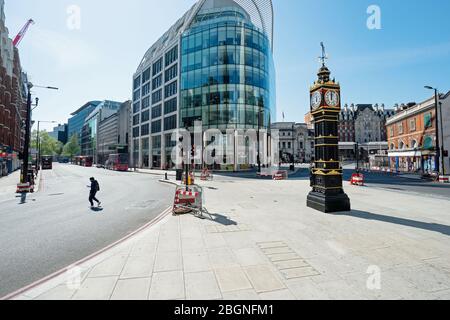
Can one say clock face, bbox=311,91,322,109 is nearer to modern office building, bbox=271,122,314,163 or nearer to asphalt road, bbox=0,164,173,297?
asphalt road, bbox=0,164,173,297

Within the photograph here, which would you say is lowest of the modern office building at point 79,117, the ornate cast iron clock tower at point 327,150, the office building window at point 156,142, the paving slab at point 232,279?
the paving slab at point 232,279

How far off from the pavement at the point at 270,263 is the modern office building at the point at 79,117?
158 metres

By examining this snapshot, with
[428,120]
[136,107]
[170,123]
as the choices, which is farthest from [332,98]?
[136,107]

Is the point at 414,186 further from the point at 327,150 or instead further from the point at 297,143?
the point at 297,143

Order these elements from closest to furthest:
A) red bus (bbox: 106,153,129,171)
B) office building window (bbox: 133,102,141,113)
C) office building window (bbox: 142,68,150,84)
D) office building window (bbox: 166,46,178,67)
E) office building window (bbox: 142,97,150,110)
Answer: red bus (bbox: 106,153,129,171), office building window (bbox: 166,46,178,67), office building window (bbox: 142,97,150,110), office building window (bbox: 142,68,150,84), office building window (bbox: 133,102,141,113)

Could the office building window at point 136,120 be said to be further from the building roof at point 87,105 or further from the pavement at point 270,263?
the building roof at point 87,105

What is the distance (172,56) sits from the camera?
50.8m

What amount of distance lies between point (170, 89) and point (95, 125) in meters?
80.8

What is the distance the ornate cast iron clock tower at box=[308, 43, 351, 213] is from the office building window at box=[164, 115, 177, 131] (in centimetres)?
4054

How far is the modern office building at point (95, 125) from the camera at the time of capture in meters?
106

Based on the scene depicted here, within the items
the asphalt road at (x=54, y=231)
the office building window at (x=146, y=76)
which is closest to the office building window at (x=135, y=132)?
the office building window at (x=146, y=76)

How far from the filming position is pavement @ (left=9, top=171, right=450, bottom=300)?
12.3 ft
